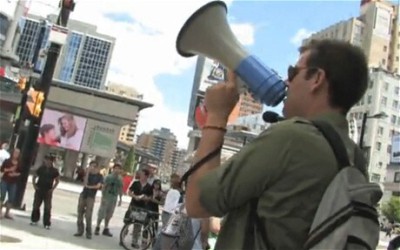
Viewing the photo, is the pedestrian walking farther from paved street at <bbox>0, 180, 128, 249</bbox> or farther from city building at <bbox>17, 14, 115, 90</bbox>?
city building at <bbox>17, 14, 115, 90</bbox>

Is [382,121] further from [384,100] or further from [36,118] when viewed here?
[36,118]

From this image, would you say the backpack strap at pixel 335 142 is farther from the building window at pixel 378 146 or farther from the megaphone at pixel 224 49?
the building window at pixel 378 146

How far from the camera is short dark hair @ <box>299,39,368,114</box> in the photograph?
177 centimetres

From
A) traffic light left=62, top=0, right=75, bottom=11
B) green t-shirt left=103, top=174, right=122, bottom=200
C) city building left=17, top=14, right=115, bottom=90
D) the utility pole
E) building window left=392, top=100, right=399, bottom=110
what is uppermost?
building window left=392, top=100, right=399, bottom=110

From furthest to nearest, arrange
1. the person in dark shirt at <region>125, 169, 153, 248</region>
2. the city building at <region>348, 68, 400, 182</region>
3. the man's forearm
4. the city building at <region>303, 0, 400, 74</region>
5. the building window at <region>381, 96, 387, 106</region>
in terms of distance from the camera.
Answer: the city building at <region>303, 0, 400, 74</region>, the building window at <region>381, 96, 387, 106</region>, the city building at <region>348, 68, 400, 182</region>, the person in dark shirt at <region>125, 169, 153, 248</region>, the man's forearm

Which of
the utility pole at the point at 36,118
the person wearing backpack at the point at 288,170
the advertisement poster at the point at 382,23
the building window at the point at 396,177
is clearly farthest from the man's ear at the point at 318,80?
the advertisement poster at the point at 382,23

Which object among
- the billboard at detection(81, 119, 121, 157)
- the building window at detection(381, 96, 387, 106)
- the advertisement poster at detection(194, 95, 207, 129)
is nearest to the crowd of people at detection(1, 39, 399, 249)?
the advertisement poster at detection(194, 95, 207, 129)

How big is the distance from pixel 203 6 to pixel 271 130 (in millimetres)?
570

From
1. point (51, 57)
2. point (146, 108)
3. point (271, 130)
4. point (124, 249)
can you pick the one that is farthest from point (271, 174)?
point (146, 108)

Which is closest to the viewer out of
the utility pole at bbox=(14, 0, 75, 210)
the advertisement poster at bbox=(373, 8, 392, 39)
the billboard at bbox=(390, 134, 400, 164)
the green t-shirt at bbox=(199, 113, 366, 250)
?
the green t-shirt at bbox=(199, 113, 366, 250)

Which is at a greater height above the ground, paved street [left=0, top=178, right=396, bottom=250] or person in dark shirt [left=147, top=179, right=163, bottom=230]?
person in dark shirt [left=147, top=179, right=163, bottom=230]

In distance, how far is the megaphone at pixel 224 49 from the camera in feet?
6.04

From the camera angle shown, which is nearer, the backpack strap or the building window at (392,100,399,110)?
the backpack strap

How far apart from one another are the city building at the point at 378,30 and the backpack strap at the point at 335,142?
4273 inches
